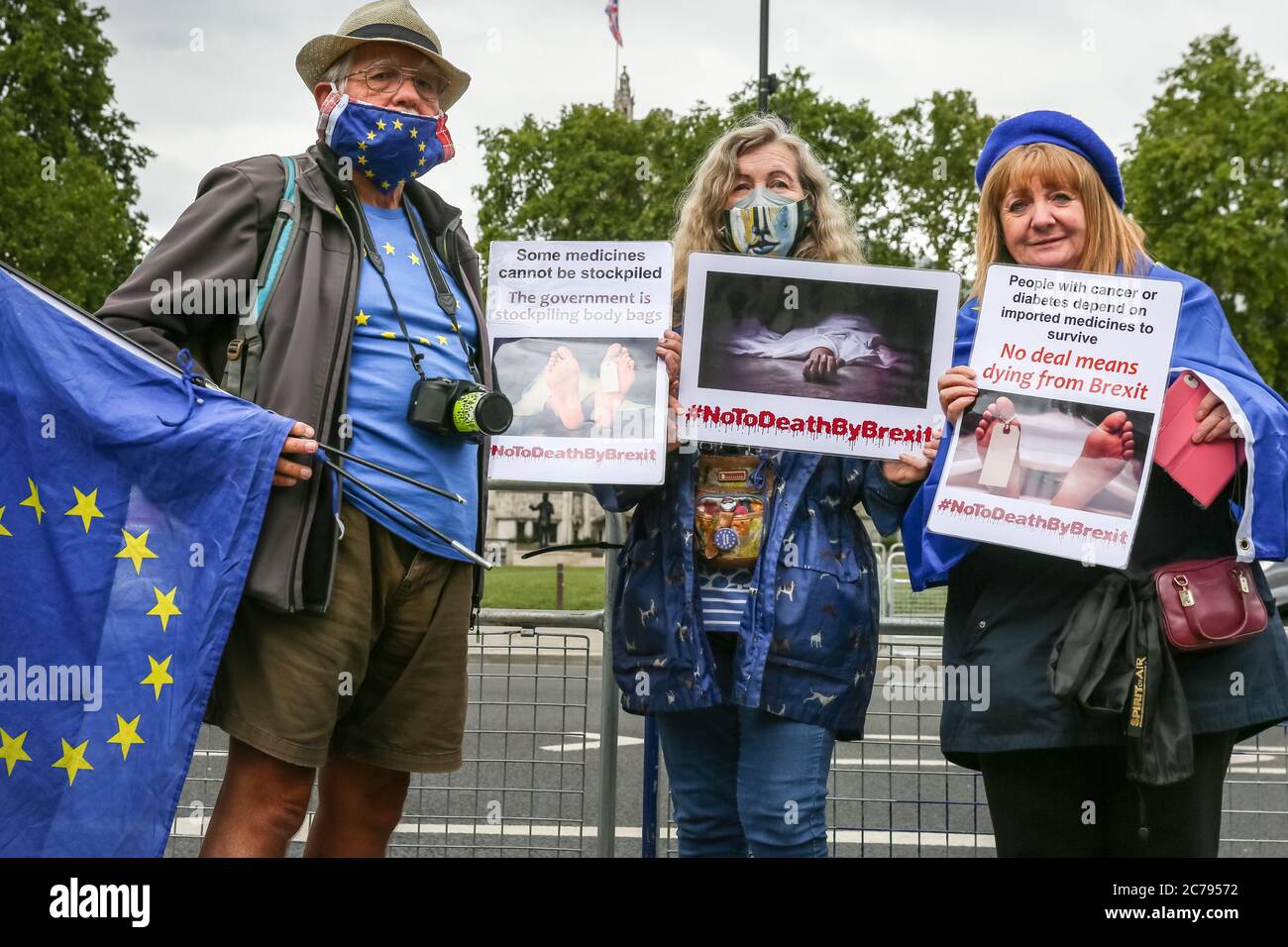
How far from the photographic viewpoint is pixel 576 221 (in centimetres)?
3897

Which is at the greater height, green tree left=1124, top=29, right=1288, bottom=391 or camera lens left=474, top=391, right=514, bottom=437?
green tree left=1124, top=29, right=1288, bottom=391

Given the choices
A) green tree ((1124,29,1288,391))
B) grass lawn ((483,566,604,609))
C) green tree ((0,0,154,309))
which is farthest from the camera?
green tree ((1124,29,1288,391))

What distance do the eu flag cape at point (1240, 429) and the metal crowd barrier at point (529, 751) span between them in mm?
1142

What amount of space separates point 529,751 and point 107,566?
1956mm

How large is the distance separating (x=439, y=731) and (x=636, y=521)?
2.22 feet

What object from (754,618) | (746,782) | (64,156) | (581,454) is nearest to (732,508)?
(754,618)

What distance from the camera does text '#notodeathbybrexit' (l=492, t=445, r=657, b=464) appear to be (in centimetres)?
323

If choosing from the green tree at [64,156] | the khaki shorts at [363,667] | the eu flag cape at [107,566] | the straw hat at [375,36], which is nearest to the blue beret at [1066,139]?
the straw hat at [375,36]

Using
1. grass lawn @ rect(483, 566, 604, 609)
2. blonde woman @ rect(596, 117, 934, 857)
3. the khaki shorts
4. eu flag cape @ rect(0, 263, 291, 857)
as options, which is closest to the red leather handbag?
blonde woman @ rect(596, 117, 934, 857)

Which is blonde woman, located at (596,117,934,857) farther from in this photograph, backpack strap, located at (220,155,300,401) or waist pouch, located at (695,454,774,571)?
backpack strap, located at (220,155,300,401)

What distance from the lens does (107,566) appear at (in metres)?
2.83

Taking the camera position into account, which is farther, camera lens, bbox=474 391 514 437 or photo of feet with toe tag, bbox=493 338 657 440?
photo of feet with toe tag, bbox=493 338 657 440

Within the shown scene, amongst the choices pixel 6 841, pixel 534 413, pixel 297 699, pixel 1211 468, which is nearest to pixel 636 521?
pixel 534 413

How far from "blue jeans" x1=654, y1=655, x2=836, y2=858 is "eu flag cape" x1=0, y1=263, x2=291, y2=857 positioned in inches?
44.1
